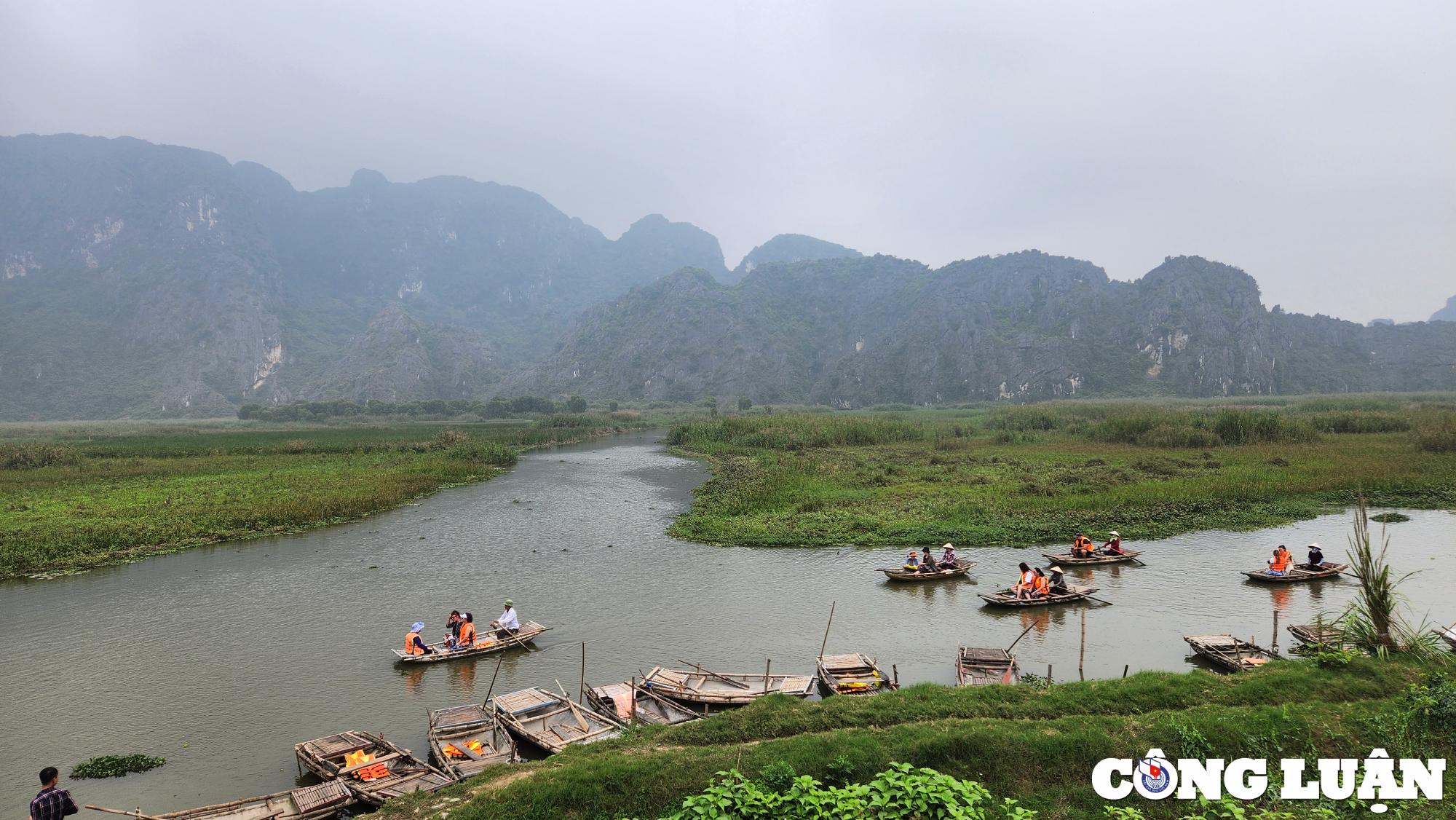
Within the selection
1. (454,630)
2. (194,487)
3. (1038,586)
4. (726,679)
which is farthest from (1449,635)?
(194,487)

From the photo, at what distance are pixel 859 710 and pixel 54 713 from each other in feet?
63.8

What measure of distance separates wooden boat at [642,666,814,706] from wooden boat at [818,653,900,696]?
0.50 metres

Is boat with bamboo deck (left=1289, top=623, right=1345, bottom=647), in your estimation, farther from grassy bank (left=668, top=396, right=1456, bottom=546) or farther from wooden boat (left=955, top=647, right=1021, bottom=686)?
grassy bank (left=668, top=396, right=1456, bottom=546)

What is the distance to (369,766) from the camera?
12359mm

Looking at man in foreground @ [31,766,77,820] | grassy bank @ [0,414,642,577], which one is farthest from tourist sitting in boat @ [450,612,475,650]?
grassy bank @ [0,414,642,577]

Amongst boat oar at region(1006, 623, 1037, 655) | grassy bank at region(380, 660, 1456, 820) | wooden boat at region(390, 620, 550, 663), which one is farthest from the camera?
wooden boat at region(390, 620, 550, 663)

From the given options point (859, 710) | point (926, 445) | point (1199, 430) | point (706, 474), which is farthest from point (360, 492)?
point (1199, 430)

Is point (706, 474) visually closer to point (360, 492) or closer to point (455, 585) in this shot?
point (360, 492)

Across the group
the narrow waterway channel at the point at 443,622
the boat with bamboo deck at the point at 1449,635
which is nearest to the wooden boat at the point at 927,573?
the narrow waterway channel at the point at 443,622

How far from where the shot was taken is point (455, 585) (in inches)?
1065

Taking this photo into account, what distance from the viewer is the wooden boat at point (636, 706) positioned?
46.2ft

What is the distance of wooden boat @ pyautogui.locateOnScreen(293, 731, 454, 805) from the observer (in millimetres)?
11727

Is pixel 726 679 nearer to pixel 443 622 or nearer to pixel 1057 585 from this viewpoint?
pixel 443 622

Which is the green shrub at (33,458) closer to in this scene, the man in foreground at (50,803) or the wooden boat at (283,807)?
the man in foreground at (50,803)
